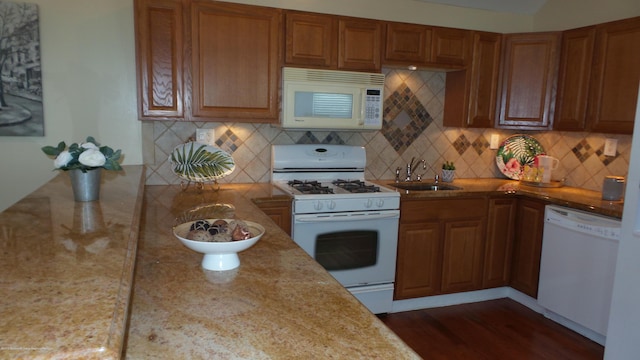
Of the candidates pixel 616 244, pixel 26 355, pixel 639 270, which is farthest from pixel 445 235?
pixel 26 355

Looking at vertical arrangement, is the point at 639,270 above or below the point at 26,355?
below

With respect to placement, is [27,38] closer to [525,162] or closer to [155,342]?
[155,342]

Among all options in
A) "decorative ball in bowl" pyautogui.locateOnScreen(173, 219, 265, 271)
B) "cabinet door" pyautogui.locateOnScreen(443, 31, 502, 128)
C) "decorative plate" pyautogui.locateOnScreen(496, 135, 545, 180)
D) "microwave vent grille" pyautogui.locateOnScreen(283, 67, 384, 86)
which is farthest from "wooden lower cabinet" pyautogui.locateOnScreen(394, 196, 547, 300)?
"decorative ball in bowl" pyautogui.locateOnScreen(173, 219, 265, 271)

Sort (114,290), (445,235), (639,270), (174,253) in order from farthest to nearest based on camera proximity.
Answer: (445,235) < (639,270) < (174,253) < (114,290)

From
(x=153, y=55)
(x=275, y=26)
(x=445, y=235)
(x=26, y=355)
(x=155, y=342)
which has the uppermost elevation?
(x=275, y=26)

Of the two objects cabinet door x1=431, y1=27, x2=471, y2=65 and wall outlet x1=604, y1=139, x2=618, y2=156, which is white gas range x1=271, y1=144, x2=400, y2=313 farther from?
wall outlet x1=604, y1=139, x2=618, y2=156

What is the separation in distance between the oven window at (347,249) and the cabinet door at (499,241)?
3.20 ft

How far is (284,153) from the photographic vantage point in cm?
326

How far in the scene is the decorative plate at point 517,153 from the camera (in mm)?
3797

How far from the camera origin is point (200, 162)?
→ 2.94 meters

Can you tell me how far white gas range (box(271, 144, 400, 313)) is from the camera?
9.27 feet

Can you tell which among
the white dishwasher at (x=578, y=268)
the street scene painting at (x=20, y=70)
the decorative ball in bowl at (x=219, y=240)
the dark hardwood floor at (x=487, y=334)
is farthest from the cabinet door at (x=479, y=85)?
the street scene painting at (x=20, y=70)

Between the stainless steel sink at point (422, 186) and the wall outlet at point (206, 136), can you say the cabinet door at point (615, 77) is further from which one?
the wall outlet at point (206, 136)

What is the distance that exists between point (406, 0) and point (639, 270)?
94.4 inches
